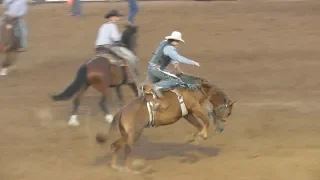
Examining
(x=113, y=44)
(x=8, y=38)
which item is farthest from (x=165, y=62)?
(x=8, y=38)

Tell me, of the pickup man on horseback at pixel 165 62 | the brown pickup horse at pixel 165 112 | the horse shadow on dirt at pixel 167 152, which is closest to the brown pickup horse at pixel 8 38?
the horse shadow on dirt at pixel 167 152

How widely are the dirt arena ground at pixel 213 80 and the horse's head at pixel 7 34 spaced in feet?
2.88

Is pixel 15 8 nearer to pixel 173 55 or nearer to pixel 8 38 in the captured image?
pixel 8 38

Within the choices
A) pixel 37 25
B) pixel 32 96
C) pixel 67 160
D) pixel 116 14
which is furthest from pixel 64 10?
pixel 67 160

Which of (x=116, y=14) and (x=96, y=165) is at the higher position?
(x=116, y=14)

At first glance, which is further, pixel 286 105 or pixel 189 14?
pixel 189 14

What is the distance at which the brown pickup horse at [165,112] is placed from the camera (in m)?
8.90

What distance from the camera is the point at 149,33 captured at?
19.3 metres

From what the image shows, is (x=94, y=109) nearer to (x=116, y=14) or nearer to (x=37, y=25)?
(x=116, y=14)

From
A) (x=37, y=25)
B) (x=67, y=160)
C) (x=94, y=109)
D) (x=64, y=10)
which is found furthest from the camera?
(x=64, y=10)

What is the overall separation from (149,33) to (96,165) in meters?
10.1

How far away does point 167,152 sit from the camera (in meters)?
10.2

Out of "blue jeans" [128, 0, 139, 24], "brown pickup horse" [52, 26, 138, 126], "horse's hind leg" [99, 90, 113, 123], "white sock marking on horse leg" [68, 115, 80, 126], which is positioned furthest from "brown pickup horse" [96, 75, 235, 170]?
"blue jeans" [128, 0, 139, 24]

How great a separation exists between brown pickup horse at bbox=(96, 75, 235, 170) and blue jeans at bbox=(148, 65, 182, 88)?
10 centimetres
